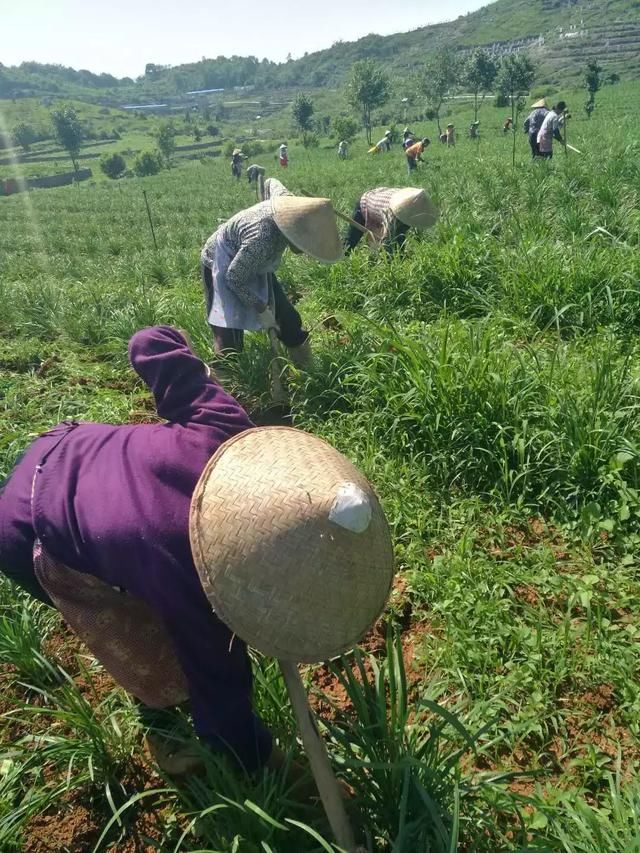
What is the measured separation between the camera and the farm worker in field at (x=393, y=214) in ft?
14.9

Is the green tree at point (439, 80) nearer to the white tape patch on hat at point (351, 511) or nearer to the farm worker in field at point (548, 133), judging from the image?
the farm worker in field at point (548, 133)

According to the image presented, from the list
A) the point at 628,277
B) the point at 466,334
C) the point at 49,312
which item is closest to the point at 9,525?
the point at 466,334

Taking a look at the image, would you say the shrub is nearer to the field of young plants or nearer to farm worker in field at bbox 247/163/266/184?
farm worker in field at bbox 247/163/266/184

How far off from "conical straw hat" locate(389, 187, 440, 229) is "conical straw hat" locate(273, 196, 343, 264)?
156 cm

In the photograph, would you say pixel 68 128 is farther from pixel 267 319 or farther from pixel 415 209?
pixel 267 319

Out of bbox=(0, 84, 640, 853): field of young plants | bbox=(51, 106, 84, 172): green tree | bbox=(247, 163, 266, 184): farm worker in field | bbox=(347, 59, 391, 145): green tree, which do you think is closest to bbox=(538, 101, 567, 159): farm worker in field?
bbox=(247, 163, 266, 184): farm worker in field

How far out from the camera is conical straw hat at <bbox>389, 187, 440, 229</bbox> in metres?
4.51

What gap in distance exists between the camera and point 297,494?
3.31 feet

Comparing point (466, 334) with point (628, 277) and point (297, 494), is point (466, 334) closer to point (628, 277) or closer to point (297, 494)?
point (628, 277)

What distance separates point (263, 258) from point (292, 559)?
2.50 metres

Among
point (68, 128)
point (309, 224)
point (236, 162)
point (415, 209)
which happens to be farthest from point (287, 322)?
point (68, 128)

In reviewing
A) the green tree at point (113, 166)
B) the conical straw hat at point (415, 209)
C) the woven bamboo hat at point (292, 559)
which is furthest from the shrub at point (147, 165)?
the woven bamboo hat at point (292, 559)

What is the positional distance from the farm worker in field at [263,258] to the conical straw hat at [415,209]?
1.27 metres

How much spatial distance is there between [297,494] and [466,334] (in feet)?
8.09
